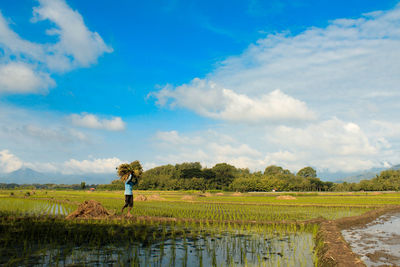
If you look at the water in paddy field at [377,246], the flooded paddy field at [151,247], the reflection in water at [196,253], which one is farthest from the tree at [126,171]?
the water in paddy field at [377,246]

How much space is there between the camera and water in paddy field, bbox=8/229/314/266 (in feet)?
20.2

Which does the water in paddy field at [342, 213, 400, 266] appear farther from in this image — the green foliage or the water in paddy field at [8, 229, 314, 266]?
the green foliage

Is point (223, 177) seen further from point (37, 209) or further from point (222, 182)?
point (37, 209)

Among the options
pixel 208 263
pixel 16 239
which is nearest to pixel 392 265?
pixel 208 263

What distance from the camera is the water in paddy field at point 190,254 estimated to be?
242 inches

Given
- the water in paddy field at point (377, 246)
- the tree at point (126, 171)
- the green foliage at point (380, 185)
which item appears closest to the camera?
the water in paddy field at point (377, 246)

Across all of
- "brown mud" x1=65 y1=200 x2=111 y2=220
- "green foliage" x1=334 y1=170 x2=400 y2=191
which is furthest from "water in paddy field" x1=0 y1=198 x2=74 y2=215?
"green foliage" x1=334 y1=170 x2=400 y2=191

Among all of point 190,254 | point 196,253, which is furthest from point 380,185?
point 190,254

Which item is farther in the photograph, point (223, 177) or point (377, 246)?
point (223, 177)

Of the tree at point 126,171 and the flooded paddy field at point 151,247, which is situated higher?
the tree at point 126,171

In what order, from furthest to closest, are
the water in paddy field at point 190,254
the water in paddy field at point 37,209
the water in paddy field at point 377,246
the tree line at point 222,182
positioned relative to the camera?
the tree line at point 222,182
the water in paddy field at point 37,209
the water in paddy field at point 377,246
the water in paddy field at point 190,254

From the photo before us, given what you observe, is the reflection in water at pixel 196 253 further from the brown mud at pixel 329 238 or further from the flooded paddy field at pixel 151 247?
the brown mud at pixel 329 238

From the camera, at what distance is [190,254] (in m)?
7.11

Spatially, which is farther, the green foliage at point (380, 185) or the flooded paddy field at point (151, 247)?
the green foliage at point (380, 185)
